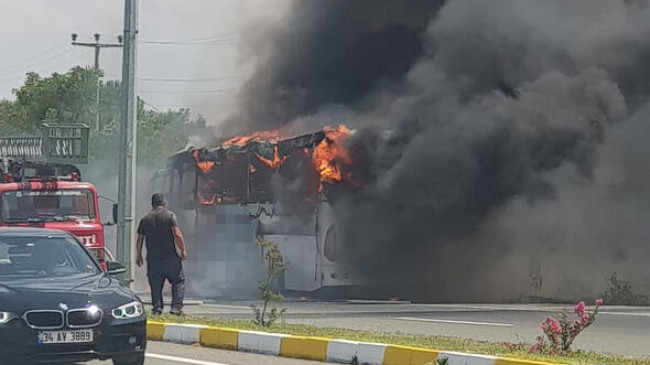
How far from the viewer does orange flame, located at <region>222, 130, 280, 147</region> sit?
24.1 metres

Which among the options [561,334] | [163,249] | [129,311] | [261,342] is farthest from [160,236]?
[561,334]

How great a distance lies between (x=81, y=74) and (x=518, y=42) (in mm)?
29167

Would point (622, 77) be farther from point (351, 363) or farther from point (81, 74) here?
point (81, 74)

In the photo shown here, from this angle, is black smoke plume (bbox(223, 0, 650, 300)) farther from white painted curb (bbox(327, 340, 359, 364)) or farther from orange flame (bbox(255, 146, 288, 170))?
white painted curb (bbox(327, 340, 359, 364))

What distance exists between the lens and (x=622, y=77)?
25.0m

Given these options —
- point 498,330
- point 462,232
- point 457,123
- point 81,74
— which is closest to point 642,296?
point 462,232

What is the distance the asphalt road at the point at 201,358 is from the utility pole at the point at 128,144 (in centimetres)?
372

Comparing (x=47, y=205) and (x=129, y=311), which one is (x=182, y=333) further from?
(x=47, y=205)

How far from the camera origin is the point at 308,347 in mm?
11695

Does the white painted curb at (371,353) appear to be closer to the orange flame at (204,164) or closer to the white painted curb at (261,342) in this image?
the white painted curb at (261,342)

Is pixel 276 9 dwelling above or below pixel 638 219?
above

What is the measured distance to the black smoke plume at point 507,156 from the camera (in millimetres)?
23016

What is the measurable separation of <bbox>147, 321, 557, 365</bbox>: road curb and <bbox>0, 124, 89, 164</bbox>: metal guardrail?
8.33 m

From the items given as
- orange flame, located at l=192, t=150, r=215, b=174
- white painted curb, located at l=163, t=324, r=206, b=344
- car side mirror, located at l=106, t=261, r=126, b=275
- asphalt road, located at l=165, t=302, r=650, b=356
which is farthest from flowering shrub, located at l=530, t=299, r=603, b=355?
orange flame, located at l=192, t=150, r=215, b=174
